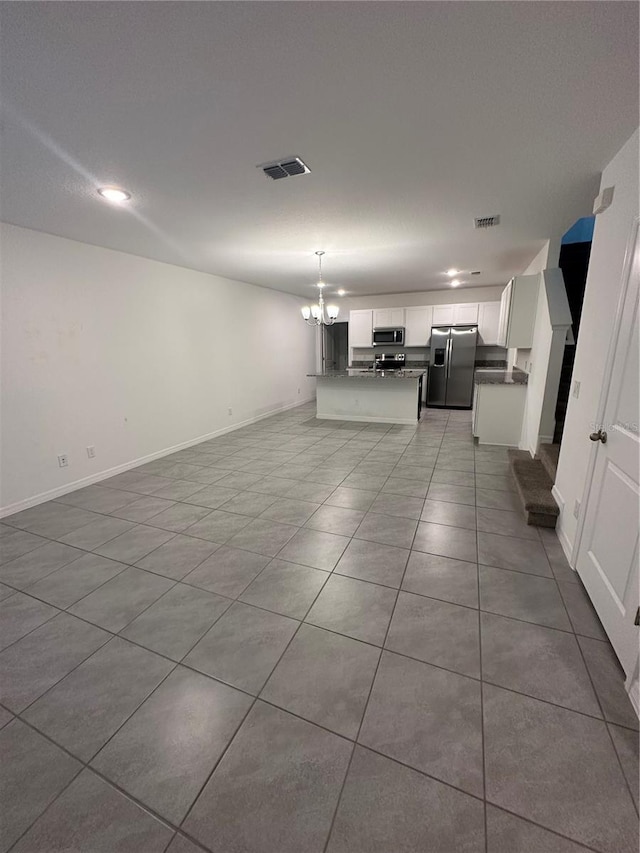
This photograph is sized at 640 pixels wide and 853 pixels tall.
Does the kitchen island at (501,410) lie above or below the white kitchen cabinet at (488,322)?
below

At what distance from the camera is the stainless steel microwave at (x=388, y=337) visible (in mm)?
7500

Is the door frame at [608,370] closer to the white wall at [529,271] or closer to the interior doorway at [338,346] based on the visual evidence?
the white wall at [529,271]

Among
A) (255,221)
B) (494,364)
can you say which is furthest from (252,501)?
(494,364)

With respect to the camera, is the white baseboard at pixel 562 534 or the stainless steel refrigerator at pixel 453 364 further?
the stainless steel refrigerator at pixel 453 364

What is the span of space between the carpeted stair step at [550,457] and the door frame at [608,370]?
89 centimetres

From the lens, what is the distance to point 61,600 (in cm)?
200

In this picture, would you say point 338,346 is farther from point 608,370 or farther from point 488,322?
point 608,370

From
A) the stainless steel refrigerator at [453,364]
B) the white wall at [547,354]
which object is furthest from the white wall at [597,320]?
the stainless steel refrigerator at [453,364]

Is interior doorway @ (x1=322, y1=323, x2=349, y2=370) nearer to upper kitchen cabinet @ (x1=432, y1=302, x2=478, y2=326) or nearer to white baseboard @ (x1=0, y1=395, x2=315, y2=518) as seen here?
upper kitchen cabinet @ (x1=432, y1=302, x2=478, y2=326)

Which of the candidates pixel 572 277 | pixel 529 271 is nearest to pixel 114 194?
pixel 572 277

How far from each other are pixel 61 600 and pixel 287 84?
2.89 metres

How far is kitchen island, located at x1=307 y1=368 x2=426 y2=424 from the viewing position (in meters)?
5.93

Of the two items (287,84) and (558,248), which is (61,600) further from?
(558,248)

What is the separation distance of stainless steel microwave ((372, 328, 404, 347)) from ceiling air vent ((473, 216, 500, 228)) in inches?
169
